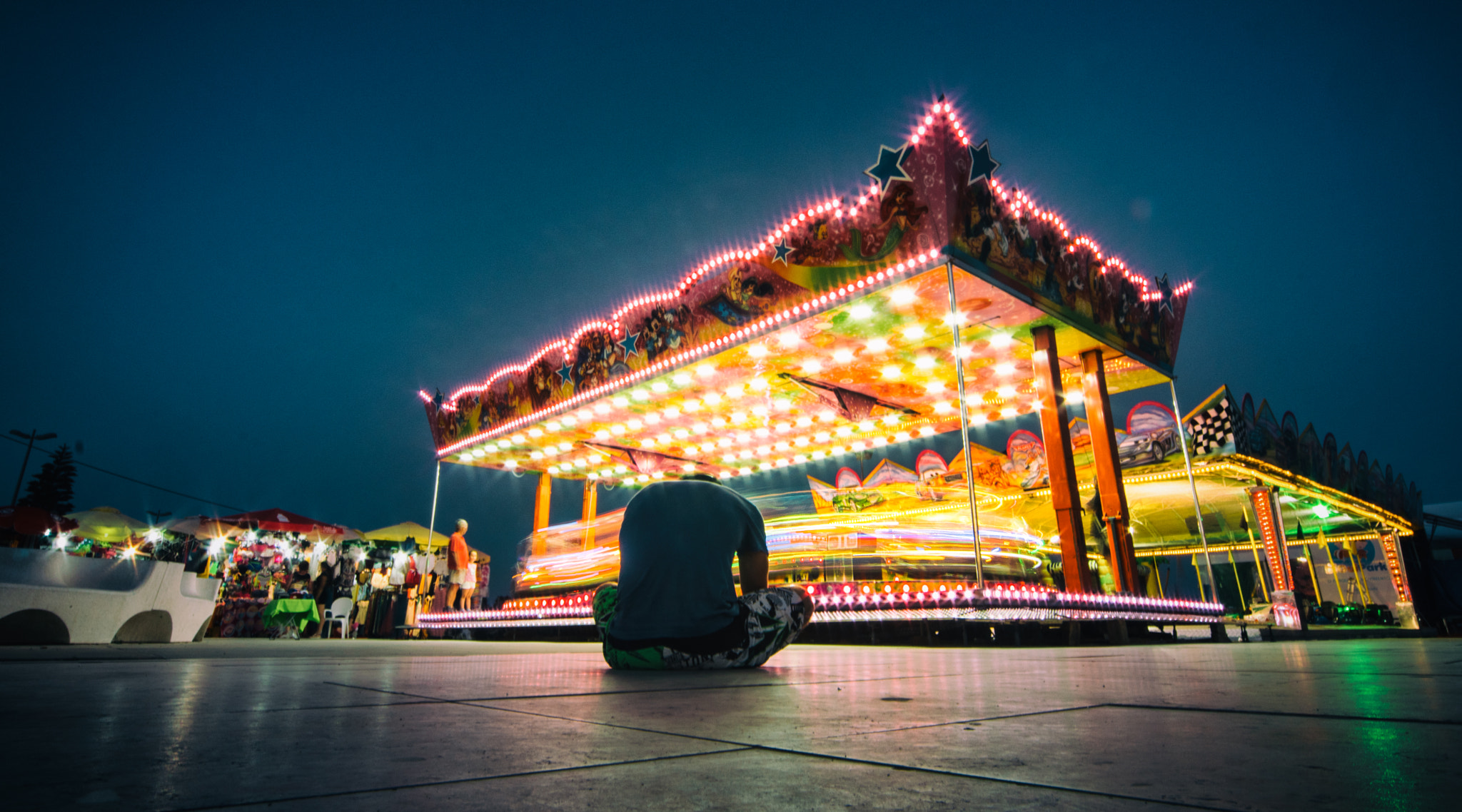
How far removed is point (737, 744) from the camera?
1.30m

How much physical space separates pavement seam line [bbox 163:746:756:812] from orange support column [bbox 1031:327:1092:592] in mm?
9338

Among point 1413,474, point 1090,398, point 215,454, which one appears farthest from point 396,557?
point 1413,474

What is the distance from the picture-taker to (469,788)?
2.99ft

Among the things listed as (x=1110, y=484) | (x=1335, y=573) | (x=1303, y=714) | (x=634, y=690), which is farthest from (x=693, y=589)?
(x=1335, y=573)

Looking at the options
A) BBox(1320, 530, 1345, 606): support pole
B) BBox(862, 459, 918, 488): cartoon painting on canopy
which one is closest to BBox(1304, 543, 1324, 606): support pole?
BBox(1320, 530, 1345, 606): support pole

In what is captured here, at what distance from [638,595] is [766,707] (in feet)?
4.92

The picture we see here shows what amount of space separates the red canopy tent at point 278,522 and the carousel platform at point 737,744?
17171mm

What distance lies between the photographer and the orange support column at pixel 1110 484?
990 centimetres

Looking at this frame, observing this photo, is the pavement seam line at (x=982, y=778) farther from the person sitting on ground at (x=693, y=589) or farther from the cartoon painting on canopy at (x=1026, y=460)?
the cartoon painting on canopy at (x=1026, y=460)

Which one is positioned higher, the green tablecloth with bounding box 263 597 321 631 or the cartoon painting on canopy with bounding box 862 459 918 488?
the cartoon painting on canopy with bounding box 862 459 918 488

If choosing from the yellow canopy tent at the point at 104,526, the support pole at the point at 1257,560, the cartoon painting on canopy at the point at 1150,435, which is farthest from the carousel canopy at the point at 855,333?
the yellow canopy tent at the point at 104,526

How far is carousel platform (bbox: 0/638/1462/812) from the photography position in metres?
0.86

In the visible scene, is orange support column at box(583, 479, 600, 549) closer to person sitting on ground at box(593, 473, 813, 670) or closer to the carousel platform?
person sitting on ground at box(593, 473, 813, 670)

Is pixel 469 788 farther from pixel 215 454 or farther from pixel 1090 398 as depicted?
pixel 215 454
